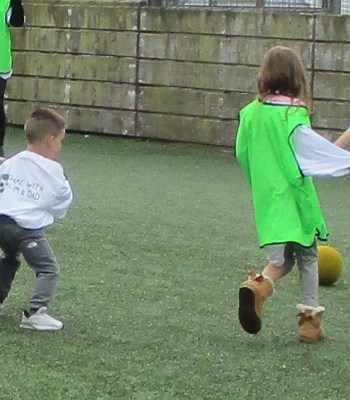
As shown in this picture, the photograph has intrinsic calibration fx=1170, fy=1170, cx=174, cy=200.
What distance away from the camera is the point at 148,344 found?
5.09 meters

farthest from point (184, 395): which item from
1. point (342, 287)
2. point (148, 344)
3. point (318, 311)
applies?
point (342, 287)

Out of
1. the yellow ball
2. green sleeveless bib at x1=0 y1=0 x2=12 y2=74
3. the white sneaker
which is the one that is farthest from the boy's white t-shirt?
green sleeveless bib at x1=0 y1=0 x2=12 y2=74

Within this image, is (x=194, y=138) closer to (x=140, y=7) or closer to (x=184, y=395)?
(x=140, y=7)

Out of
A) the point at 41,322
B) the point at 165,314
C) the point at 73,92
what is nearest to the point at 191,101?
the point at 73,92

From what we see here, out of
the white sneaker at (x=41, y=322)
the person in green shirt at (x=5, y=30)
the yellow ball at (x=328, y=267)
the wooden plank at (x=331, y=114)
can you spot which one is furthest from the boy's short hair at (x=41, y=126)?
the wooden plank at (x=331, y=114)

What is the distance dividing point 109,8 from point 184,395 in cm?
961

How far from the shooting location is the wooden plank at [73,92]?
44.3ft

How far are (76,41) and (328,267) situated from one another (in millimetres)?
7871

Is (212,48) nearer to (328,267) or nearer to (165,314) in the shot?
(328,267)

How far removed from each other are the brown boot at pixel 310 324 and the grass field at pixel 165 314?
0.06 meters

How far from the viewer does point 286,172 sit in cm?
521

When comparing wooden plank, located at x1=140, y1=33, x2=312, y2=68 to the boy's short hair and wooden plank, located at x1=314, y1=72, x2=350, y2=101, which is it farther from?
the boy's short hair

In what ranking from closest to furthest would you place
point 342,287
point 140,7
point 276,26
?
point 342,287, point 276,26, point 140,7

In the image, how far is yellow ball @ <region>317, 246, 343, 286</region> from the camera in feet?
21.2
